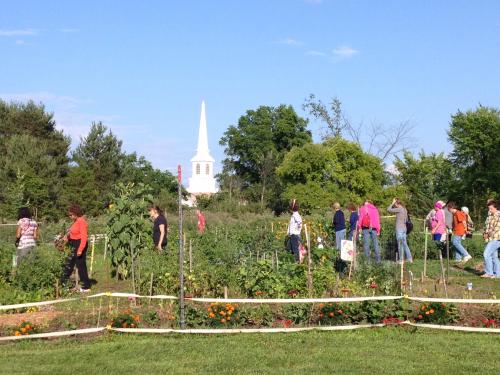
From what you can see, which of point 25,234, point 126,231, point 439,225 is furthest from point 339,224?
point 25,234

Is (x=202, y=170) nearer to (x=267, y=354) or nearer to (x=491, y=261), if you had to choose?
(x=491, y=261)

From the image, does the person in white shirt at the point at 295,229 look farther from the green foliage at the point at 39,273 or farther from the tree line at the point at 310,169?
the tree line at the point at 310,169

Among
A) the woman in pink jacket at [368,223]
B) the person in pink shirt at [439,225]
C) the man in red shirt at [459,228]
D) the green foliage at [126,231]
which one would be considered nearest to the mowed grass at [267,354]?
the green foliage at [126,231]

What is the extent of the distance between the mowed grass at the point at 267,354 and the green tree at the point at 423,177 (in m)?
44.1

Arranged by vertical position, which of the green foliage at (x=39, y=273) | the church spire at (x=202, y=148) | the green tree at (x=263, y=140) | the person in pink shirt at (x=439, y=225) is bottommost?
the green foliage at (x=39, y=273)

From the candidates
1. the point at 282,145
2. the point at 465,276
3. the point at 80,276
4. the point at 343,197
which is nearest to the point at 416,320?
the point at 465,276

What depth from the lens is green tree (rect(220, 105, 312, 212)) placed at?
211 ft

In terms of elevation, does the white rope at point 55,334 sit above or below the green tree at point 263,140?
below

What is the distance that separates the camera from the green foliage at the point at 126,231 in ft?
47.7

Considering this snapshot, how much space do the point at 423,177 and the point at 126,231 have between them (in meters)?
43.6

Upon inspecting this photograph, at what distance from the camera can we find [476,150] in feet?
163

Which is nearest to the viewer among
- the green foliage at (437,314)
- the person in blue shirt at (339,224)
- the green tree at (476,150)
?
the green foliage at (437,314)

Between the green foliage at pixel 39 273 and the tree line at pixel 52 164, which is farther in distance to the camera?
the tree line at pixel 52 164

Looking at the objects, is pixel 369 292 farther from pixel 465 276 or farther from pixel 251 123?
pixel 251 123
